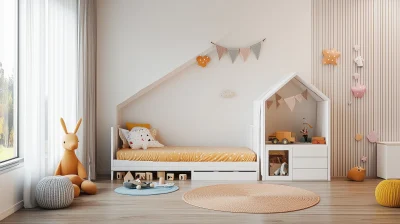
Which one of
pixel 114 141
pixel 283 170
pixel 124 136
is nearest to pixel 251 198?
pixel 283 170

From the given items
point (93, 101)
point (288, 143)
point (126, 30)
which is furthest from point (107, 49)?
point (288, 143)

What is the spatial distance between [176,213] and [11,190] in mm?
1464

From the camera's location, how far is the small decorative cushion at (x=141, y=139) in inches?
224

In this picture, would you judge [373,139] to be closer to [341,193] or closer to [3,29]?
[341,193]

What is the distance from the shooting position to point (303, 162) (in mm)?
5445

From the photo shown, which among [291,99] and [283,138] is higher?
[291,99]

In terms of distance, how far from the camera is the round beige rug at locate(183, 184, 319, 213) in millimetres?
3859

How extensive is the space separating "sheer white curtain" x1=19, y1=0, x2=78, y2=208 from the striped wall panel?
3288 mm

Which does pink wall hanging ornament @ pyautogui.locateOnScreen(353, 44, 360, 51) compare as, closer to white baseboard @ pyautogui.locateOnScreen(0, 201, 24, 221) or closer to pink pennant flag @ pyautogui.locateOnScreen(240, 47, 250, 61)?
pink pennant flag @ pyautogui.locateOnScreen(240, 47, 250, 61)

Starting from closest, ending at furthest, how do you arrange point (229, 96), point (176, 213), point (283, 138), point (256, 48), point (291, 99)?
point (176, 213)
point (283, 138)
point (291, 99)
point (256, 48)
point (229, 96)

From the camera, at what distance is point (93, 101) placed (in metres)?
5.72

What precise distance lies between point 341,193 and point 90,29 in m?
3.68

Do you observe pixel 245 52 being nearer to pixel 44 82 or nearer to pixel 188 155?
pixel 188 155

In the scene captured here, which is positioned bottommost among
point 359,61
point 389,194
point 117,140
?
point 389,194
